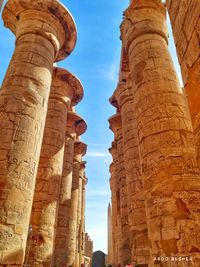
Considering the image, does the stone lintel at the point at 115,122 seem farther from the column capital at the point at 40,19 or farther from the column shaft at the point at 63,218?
the column capital at the point at 40,19

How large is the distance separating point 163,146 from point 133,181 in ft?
12.4

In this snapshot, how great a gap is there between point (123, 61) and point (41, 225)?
23.0ft

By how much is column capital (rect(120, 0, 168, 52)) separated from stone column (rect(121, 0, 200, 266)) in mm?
30

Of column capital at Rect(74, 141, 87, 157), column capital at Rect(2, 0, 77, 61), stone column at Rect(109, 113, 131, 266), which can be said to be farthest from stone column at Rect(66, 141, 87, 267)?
column capital at Rect(2, 0, 77, 61)

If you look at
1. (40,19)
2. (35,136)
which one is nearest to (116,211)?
(35,136)

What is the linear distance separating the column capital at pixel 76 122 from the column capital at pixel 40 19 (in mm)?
5111

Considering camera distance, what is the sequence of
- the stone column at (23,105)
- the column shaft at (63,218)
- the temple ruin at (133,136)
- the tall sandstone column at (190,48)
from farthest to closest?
1. the column shaft at (63,218)
2. the stone column at (23,105)
3. the temple ruin at (133,136)
4. the tall sandstone column at (190,48)

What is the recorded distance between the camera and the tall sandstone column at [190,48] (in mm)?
2137

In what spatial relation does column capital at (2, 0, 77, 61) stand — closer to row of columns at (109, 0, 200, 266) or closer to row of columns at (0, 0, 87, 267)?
row of columns at (0, 0, 87, 267)

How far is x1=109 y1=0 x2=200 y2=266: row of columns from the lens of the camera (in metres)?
4.22

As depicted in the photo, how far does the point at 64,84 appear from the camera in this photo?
11156mm

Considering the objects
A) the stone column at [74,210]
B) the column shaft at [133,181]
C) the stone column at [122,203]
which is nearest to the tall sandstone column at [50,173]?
the column shaft at [133,181]

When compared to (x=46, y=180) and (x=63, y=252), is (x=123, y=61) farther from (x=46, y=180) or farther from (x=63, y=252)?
(x=63, y=252)

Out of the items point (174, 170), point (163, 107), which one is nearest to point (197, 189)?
point (174, 170)
